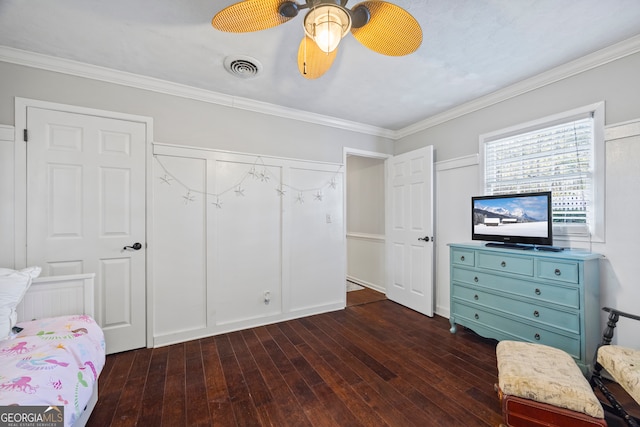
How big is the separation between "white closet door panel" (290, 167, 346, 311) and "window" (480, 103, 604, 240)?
6.06 ft

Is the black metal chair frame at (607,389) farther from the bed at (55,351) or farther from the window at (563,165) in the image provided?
the bed at (55,351)

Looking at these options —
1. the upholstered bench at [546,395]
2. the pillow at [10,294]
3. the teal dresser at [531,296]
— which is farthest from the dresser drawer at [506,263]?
the pillow at [10,294]

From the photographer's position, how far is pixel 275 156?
3.10 metres

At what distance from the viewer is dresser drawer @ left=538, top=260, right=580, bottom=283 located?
1.92 metres

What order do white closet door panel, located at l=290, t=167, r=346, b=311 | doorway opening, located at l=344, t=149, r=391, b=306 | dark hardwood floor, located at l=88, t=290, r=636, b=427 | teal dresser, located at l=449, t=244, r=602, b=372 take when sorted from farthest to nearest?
doorway opening, located at l=344, t=149, r=391, b=306
white closet door panel, located at l=290, t=167, r=346, b=311
teal dresser, located at l=449, t=244, r=602, b=372
dark hardwood floor, located at l=88, t=290, r=636, b=427

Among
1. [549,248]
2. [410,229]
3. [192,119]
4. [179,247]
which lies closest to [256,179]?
[192,119]

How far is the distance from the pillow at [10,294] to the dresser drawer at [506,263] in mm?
3435

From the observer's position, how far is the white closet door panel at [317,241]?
323cm

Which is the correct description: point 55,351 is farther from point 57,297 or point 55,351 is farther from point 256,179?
point 256,179

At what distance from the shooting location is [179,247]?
2637mm

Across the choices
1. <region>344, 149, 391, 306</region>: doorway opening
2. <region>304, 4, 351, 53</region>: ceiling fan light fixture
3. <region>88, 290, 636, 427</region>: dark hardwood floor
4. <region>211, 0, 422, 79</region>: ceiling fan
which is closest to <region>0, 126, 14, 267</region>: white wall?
<region>88, 290, 636, 427</region>: dark hardwood floor

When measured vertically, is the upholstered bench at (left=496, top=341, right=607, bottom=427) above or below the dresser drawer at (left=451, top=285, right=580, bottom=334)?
below

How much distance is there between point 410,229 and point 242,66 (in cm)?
268

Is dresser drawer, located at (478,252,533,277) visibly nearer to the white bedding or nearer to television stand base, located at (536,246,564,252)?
television stand base, located at (536,246,564,252)
